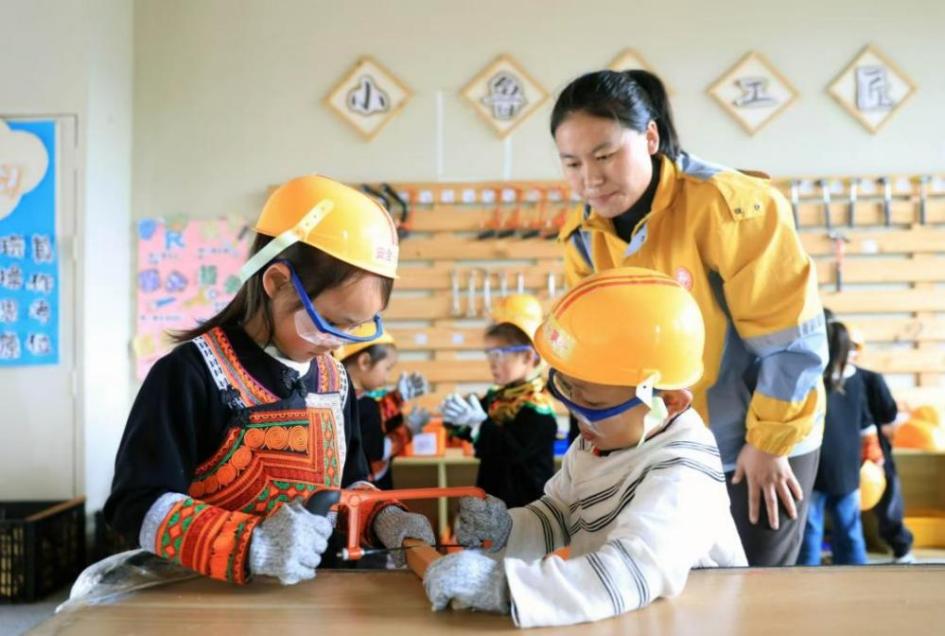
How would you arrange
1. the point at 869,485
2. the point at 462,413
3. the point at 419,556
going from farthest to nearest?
the point at 869,485 < the point at 462,413 < the point at 419,556

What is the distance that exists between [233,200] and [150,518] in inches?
162

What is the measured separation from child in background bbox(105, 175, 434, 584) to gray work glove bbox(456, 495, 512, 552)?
0.24ft

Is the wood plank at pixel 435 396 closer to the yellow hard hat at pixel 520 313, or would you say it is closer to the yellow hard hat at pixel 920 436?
the yellow hard hat at pixel 520 313

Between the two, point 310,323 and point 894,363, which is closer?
point 310,323

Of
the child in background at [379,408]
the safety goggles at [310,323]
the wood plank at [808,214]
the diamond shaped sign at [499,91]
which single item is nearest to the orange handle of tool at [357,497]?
the safety goggles at [310,323]

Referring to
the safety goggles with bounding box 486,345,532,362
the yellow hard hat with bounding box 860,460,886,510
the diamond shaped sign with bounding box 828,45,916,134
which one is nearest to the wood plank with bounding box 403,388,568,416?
the safety goggles with bounding box 486,345,532,362

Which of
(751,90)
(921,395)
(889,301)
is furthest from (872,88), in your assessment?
(921,395)

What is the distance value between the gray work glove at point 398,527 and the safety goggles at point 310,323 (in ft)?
1.07

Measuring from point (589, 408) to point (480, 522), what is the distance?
0.90 feet

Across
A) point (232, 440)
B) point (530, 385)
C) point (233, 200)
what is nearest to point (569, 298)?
point (232, 440)

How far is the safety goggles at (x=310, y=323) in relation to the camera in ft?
4.49

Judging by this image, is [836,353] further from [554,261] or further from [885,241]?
[554,261]

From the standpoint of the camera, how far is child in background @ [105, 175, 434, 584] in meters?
1.22

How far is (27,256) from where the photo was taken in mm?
4258
